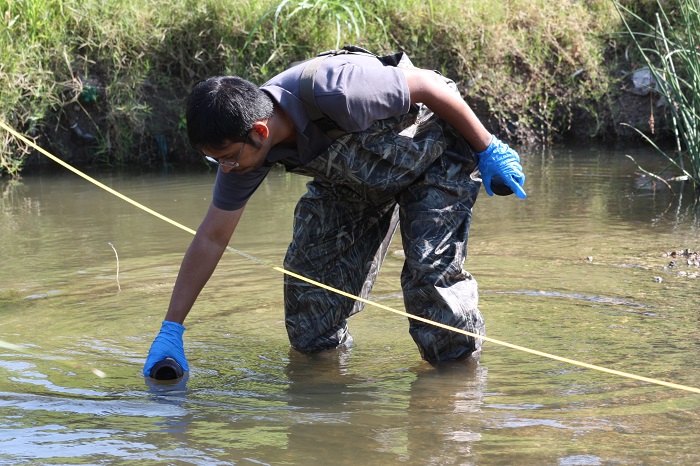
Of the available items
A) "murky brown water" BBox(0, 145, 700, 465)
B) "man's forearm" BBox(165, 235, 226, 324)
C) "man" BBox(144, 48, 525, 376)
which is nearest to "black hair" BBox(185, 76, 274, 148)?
"man" BBox(144, 48, 525, 376)

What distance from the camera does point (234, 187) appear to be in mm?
2920

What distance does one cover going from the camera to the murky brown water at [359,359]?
239cm

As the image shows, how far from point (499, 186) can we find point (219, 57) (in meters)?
5.31

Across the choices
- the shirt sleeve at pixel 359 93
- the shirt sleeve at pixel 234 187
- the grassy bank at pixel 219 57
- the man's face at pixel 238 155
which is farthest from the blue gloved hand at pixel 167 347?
the grassy bank at pixel 219 57

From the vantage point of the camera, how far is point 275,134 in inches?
109

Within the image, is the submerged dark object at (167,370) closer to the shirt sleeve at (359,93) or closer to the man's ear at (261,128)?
the man's ear at (261,128)

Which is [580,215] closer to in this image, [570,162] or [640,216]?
[640,216]

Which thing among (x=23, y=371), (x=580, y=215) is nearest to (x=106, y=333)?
(x=23, y=371)

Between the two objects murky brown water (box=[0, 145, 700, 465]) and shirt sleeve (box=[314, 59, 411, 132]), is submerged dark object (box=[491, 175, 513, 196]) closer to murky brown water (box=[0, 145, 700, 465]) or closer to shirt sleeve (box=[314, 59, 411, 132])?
shirt sleeve (box=[314, 59, 411, 132])

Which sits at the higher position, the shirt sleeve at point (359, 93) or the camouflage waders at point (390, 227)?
the shirt sleeve at point (359, 93)

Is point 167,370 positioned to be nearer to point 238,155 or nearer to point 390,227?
point 238,155

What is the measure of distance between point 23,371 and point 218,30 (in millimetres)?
5328

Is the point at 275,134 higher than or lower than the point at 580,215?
higher

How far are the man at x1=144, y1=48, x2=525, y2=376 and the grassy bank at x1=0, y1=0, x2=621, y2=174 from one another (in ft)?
15.3
